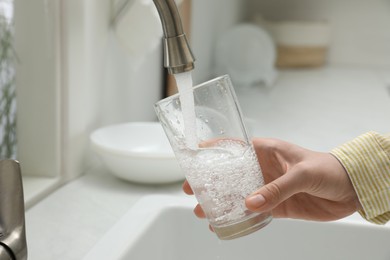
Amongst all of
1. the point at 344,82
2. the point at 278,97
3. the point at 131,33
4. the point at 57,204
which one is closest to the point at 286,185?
the point at 57,204

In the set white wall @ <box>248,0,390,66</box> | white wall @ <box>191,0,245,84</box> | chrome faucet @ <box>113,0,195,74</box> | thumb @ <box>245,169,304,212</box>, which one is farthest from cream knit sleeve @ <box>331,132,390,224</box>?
white wall @ <box>248,0,390,66</box>

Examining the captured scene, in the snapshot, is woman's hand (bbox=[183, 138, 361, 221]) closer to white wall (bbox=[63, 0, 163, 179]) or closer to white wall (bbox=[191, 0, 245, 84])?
white wall (bbox=[63, 0, 163, 179])

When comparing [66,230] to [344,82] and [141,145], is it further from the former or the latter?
[344,82]

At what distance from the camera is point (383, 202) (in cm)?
80

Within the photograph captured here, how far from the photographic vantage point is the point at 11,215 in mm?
600

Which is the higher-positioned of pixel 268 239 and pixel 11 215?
pixel 11 215

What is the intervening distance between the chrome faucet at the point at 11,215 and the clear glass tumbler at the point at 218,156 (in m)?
0.17

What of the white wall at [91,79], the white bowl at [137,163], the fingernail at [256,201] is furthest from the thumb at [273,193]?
the white wall at [91,79]

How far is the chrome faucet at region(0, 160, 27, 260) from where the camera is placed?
575 millimetres

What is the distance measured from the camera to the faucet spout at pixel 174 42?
562 mm

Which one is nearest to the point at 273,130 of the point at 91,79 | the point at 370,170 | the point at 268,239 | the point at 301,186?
the point at 91,79

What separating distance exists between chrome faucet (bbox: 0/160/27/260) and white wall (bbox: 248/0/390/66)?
289 centimetres

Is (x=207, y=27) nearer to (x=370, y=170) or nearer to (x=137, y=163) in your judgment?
(x=137, y=163)

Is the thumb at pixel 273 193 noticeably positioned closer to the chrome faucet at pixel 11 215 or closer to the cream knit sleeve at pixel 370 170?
the cream knit sleeve at pixel 370 170
